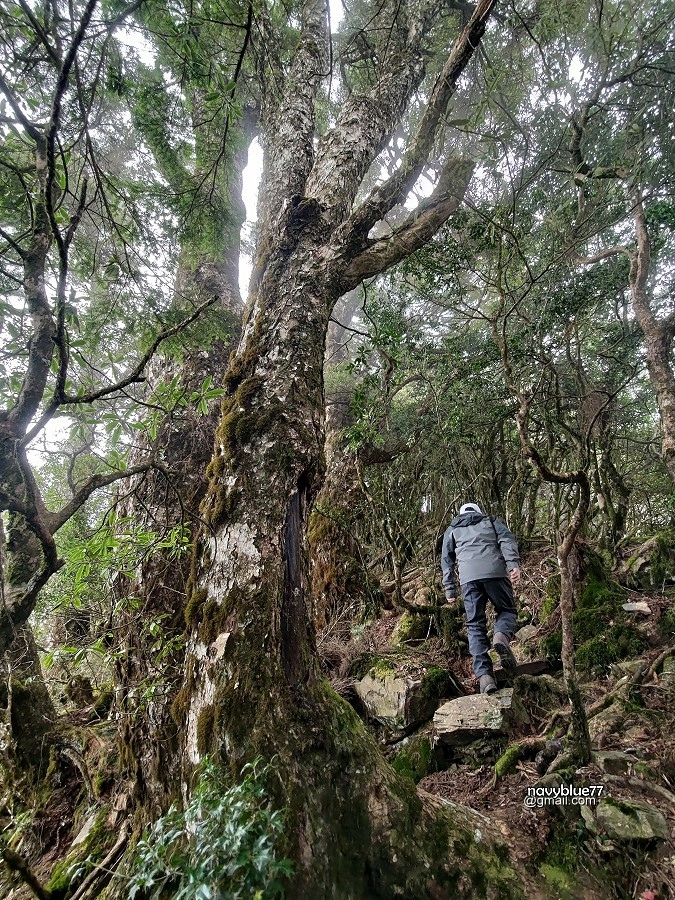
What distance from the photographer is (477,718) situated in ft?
9.47

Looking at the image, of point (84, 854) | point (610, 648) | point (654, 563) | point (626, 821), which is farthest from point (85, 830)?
point (654, 563)

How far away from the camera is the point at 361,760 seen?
1905 millimetres

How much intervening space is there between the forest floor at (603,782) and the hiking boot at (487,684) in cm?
29

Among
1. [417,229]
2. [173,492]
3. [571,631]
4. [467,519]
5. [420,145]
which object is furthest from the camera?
[467,519]

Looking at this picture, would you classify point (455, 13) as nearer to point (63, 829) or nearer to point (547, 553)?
point (547, 553)

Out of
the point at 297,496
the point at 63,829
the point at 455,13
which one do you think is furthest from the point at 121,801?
the point at 455,13

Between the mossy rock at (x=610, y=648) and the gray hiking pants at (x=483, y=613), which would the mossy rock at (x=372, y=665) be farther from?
the mossy rock at (x=610, y=648)

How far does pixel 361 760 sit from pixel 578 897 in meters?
1.11

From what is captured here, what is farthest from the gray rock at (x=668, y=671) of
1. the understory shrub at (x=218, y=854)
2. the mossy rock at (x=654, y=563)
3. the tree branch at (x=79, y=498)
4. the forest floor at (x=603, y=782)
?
the tree branch at (x=79, y=498)

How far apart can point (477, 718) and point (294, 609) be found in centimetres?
184

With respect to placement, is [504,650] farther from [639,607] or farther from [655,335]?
[655,335]

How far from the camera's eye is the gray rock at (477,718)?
284cm

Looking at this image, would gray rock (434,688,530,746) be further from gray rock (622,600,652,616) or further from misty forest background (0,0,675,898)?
gray rock (622,600,652,616)

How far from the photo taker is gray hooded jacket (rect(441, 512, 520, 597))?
3658 millimetres
